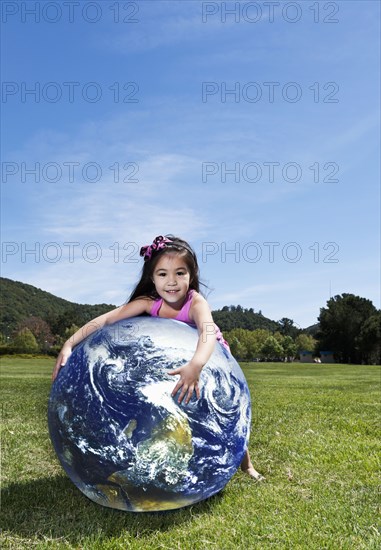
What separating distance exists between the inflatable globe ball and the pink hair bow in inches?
30.8

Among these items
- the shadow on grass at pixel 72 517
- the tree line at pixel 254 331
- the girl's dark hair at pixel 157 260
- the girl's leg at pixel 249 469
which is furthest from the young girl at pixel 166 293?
the tree line at pixel 254 331

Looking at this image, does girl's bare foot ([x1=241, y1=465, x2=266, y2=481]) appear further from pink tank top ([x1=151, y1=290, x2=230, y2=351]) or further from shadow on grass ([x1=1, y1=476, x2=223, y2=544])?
pink tank top ([x1=151, y1=290, x2=230, y2=351])

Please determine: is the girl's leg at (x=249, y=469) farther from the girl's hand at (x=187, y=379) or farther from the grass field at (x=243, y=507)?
the girl's hand at (x=187, y=379)

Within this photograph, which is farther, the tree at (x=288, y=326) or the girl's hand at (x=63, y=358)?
the tree at (x=288, y=326)

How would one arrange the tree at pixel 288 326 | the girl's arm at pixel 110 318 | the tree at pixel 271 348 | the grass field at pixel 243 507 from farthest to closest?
the tree at pixel 288 326, the tree at pixel 271 348, the girl's arm at pixel 110 318, the grass field at pixel 243 507

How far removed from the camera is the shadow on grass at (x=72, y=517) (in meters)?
5.25

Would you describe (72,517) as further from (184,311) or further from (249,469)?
(249,469)

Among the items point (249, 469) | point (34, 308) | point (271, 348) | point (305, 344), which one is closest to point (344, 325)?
point (271, 348)

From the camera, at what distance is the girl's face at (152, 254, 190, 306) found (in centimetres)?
602

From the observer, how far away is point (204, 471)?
17.5ft

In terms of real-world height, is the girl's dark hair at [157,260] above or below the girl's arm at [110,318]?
above

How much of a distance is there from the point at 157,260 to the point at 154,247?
0.15 meters

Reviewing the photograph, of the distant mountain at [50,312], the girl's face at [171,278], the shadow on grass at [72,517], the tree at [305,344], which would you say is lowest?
the shadow on grass at [72,517]

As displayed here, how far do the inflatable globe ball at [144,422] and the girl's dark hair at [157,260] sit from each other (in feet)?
2.17
